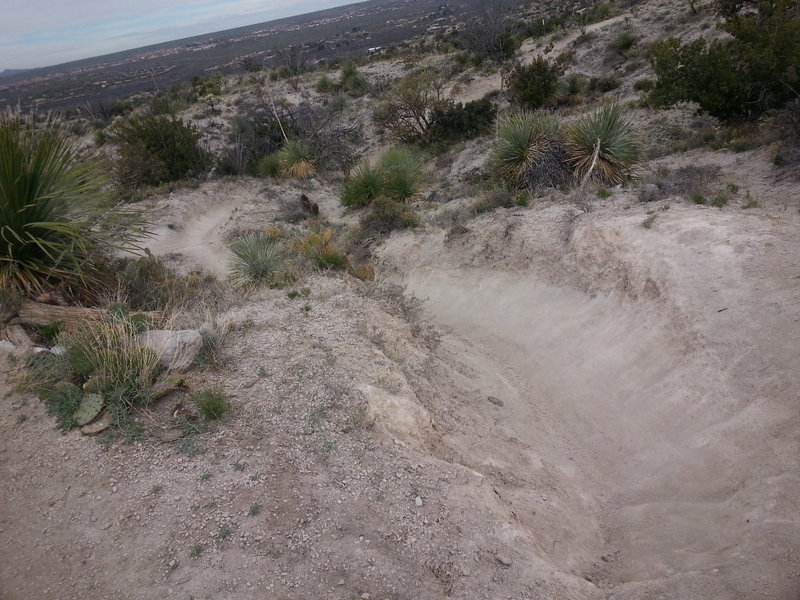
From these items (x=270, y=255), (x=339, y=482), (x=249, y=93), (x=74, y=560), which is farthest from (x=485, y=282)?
Answer: (x=249, y=93)

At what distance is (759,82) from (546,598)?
454 inches

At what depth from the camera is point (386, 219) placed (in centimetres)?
1123

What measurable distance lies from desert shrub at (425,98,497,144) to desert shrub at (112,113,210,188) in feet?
28.7

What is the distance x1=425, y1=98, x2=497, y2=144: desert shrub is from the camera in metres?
18.3

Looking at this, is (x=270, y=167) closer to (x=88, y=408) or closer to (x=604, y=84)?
(x=604, y=84)

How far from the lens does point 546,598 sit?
10.3ft

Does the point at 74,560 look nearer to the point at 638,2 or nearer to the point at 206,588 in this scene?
the point at 206,588

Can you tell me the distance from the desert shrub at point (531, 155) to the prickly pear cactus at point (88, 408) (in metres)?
8.58

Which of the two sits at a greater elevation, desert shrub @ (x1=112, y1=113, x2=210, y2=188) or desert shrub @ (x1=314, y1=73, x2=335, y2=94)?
desert shrub @ (x1=314, y1=73, x2=335, y2=94)

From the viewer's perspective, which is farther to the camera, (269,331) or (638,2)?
(638,2)

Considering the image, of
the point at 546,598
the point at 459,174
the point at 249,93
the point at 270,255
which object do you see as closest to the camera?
the point at 546,598

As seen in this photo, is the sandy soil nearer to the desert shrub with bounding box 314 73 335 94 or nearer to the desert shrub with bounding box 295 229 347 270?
the desert shrub with bounding box 295 229 347 270

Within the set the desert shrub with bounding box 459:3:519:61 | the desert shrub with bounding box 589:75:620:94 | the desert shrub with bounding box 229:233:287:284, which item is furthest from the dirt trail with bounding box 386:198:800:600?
the desert shrub with bounding box 459:3:519:61

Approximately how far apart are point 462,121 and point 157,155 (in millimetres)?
10950
